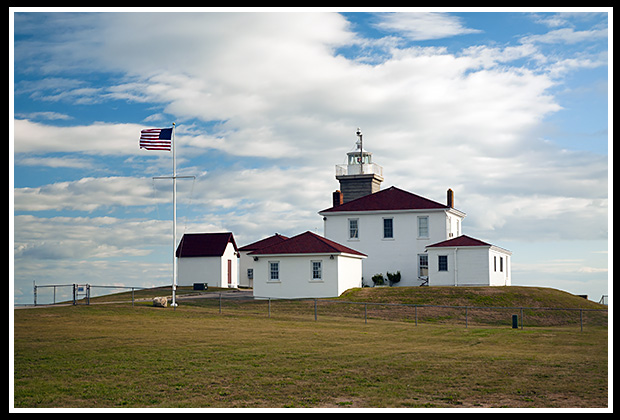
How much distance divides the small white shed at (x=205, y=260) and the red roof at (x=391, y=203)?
13.5m

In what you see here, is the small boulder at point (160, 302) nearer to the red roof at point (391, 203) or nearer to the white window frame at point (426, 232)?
the red roof at point (391, 203)

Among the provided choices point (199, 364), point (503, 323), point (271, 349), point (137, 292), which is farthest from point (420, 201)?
point (199, 364)

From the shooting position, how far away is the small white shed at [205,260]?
62688 mm

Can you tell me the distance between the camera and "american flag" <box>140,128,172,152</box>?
34.0 m

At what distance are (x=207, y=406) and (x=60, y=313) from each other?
66.9 feet

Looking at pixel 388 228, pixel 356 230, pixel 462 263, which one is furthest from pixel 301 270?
pixel 388 228

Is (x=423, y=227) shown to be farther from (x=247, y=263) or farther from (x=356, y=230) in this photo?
(x=247, y=263)

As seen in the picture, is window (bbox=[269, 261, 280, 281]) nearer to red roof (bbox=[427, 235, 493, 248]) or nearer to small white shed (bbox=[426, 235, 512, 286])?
small white shed (bbox=[426, 235, 512, 286])

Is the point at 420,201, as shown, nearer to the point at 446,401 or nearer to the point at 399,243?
the point at 399,243

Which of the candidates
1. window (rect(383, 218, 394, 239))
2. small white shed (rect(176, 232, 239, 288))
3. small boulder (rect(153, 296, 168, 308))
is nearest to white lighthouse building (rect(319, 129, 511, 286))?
window (rect(383, 218, 394, 239))

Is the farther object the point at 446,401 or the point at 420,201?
the point at 420,201

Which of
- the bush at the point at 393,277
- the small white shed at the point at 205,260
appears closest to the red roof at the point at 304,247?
the bush at the point at 393,277

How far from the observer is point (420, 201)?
5300 cm

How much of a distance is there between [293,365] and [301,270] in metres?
23.7
